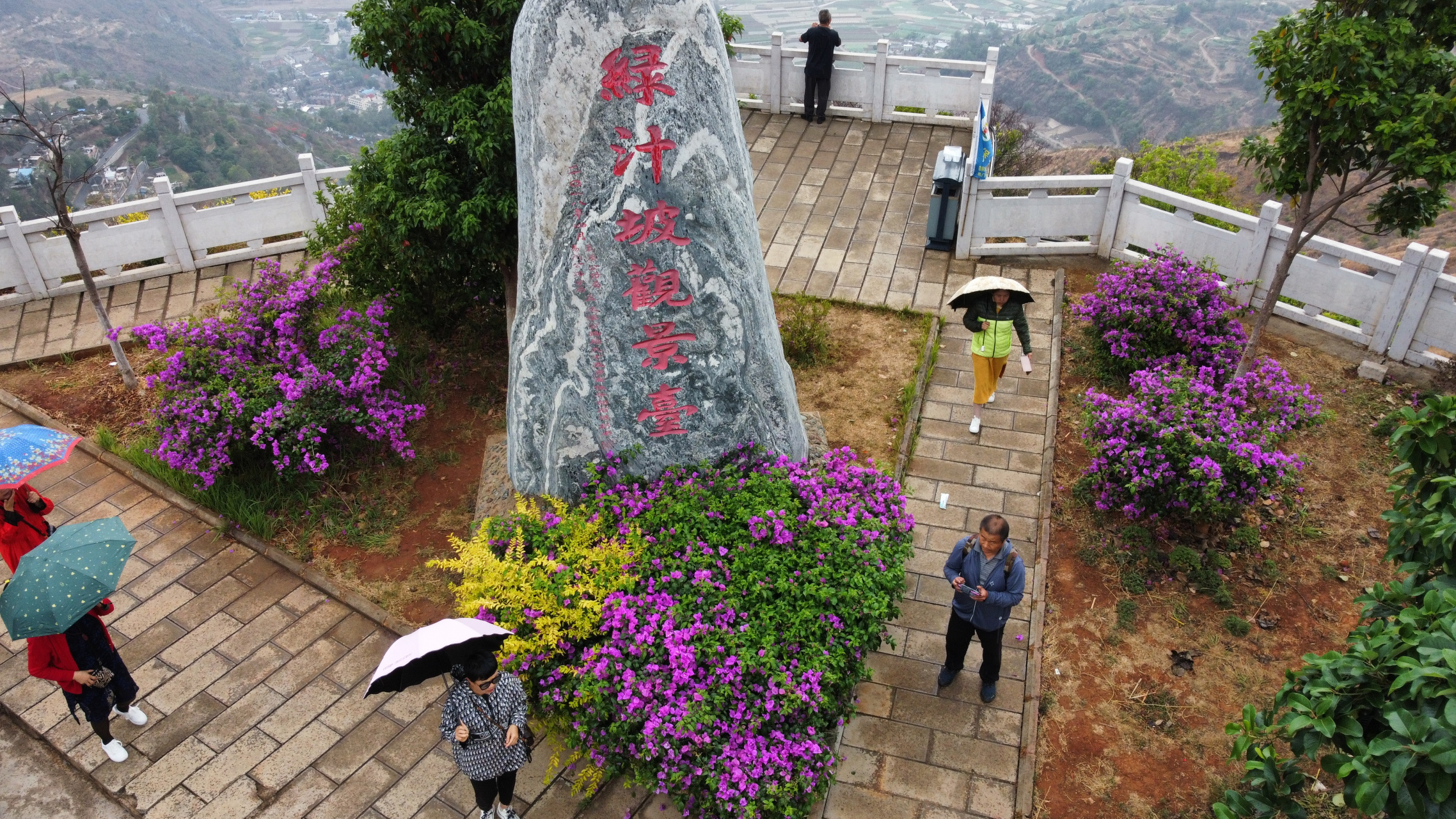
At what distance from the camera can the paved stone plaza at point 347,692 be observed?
4.95m

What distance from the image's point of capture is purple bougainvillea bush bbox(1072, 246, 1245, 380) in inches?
298

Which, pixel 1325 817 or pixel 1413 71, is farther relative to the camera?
pixel 1413 71

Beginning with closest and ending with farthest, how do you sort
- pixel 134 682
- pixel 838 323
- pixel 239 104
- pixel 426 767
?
pixel 426 767, pixel 134 682, pixel 838 323, pixel 239 104

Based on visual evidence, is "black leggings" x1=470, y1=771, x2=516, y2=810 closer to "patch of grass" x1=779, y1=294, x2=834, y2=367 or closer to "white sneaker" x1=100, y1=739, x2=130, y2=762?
"white sneaker" x1=100, y1=739, x2=130, y2=762

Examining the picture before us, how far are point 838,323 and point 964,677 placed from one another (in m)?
3.99

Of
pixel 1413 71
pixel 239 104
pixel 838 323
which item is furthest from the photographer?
pixel 239 104

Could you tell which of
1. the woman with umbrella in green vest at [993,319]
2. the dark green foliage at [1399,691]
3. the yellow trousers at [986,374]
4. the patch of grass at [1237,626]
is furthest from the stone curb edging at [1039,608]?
the dark green foliage at [1399,691]

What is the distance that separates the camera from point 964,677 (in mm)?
5570

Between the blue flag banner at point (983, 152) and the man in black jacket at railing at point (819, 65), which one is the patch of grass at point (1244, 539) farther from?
the man in black jacket at railing at point (819, 65)

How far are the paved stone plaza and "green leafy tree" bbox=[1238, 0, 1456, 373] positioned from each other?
8.16 feet

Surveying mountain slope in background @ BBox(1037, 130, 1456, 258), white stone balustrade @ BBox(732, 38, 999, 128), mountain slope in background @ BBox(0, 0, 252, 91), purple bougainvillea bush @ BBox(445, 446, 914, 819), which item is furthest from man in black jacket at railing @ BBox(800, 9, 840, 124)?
mountain slope in background @ BBox(0, 0, 252, 91)

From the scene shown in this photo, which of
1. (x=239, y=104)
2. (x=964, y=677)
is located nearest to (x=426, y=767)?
(x=964, y=677)

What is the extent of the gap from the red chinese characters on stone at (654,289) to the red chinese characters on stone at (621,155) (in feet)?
1.66

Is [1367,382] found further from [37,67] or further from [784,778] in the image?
[37,67]
